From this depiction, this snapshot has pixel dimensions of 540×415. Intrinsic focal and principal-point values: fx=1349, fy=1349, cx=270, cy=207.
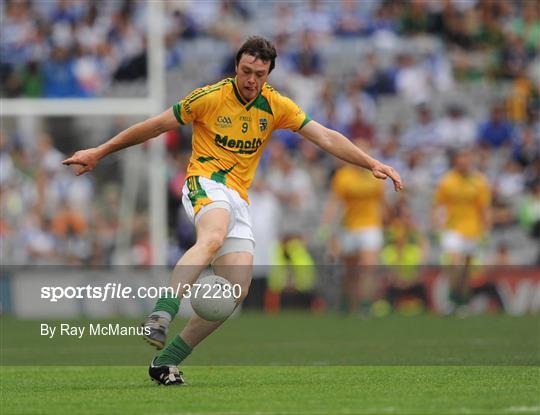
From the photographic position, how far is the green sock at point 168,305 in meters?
8.47

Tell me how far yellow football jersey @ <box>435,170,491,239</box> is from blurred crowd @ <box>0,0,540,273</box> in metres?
1.77

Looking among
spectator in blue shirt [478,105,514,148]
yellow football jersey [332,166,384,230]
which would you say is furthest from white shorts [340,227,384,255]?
spectator in blue shirt [478,105,514,148]

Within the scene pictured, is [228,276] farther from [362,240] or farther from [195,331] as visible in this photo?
[362,240]

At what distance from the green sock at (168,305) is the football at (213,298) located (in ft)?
1.18

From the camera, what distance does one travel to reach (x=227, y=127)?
9.61 meters

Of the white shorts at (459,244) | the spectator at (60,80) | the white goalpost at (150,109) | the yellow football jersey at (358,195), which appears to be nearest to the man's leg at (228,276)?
the yellow football jersey at (358,195)

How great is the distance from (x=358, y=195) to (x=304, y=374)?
10.2 m

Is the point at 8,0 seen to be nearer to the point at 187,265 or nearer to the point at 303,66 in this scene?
the point at 303,66

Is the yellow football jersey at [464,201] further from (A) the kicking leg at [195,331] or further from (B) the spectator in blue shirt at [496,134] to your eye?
(A) the kicking leg at [195,331]

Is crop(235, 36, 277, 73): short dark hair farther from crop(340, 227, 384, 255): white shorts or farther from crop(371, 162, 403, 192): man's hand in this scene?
crop(340, 227, 384, 255): white shorts

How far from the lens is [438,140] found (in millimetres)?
25062

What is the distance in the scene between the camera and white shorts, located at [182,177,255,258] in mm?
9367

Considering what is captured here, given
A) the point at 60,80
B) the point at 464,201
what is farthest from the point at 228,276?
the point at 60,80

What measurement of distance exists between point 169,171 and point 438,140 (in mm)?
5073
